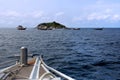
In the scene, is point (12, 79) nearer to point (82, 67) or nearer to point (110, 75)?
point (110, 75)

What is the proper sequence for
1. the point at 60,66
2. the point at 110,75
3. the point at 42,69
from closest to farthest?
the point at 42,69 → the point at 110,75 → the point at 60,66

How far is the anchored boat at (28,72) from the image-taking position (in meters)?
10.9

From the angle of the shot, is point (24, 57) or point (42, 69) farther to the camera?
point (24, 57)

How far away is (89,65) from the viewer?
31.3 meters

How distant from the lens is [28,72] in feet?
47.1

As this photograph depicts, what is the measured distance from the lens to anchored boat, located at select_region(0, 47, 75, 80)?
10.9 m

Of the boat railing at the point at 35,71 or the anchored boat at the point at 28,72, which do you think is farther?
the boat railing at the point at 35,71

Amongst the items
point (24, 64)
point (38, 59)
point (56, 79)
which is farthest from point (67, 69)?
point (56, 79)

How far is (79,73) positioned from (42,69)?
1160 centimetres

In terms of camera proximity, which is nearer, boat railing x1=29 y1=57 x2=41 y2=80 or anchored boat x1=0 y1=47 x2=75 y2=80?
anchored boat x1=0 y1=47 x2=75 y2=80

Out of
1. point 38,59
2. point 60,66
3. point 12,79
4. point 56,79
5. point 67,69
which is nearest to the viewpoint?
point 56,79

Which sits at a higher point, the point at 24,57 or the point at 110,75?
the point at 24,57

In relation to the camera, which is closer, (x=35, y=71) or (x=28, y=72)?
(x=35, y=71)

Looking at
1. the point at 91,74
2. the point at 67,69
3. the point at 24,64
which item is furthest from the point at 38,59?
the point at 67,69
